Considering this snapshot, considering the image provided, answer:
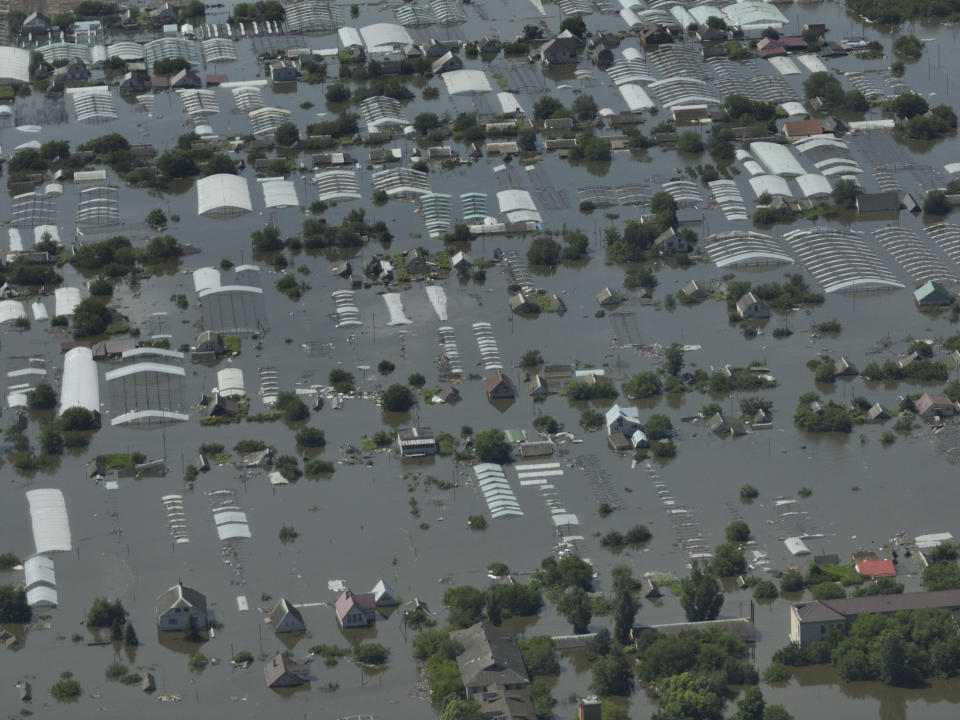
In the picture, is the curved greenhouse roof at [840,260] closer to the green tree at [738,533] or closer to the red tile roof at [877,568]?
the green tree at [738,533]

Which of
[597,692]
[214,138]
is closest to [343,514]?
[597,692]

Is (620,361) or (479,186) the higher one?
(479,186)

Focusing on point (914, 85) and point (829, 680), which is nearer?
point (829, 680)

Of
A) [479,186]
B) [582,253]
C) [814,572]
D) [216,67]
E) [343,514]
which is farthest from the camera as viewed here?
[216,67]

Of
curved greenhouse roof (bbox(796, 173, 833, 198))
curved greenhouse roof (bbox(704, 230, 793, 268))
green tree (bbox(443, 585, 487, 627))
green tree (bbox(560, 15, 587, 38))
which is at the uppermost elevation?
green tree (bbox(560, 15, 587, 38))

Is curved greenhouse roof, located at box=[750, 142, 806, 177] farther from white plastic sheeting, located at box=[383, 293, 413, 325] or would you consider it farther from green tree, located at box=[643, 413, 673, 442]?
green tree, located at box=[643, 413, 673, 442]

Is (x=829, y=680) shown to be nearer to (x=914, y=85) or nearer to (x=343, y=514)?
(x=343, y=514)

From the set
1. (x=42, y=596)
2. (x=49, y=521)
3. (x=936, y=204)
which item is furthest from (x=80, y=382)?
(x=936, y=204)

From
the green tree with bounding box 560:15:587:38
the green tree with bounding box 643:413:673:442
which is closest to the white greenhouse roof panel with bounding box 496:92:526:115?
the green tree with bounding box 560:15:587:38
